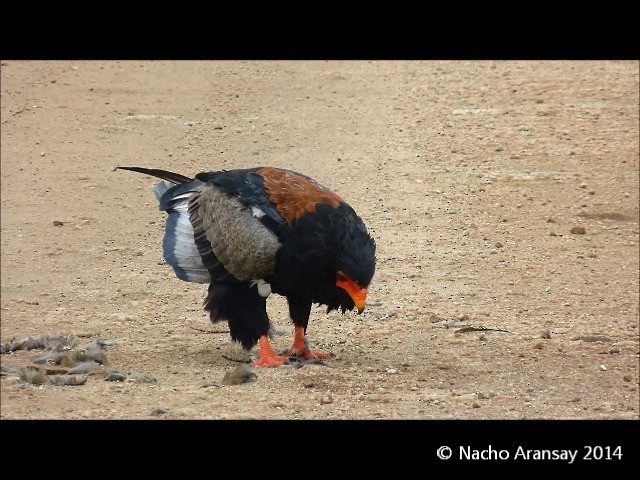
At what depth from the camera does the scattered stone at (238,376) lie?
8.43m

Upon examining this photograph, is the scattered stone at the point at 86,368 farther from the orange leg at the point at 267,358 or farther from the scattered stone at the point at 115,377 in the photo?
the orange leg at the point at 267,358

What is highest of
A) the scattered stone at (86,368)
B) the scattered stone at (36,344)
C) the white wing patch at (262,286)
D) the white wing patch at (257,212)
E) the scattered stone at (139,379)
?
the white wing patch at (257,212)

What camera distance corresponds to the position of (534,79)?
65.9ft

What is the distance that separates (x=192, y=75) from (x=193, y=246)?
462 inches

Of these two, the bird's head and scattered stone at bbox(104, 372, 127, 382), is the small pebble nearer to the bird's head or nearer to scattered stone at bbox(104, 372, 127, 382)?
scattered stone at bbox(104, 372, 127, 382)

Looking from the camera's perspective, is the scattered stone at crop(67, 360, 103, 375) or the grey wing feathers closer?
the scattered stone at crop(67, 360, 103, 375)

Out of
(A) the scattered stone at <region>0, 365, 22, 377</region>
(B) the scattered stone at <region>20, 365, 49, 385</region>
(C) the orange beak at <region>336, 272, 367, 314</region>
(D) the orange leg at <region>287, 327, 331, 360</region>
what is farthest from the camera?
(D) the orange leg at <region>287, 327, 331, 360</region>

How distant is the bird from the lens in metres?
8.57

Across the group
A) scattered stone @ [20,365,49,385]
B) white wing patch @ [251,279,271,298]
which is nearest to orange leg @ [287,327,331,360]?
white wing patch @ [251,279,271,298]

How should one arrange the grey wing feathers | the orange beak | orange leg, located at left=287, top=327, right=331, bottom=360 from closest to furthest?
the orange beak → the grey wing feathers → orange leg, located at left=287, top=327, right=331, bottom=360

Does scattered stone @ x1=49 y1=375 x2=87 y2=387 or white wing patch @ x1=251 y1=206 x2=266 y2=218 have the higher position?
white wing patch @ x1=251 y1=206 x2=266 y2=218

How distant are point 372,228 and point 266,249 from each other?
516cm

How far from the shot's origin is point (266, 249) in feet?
28.6

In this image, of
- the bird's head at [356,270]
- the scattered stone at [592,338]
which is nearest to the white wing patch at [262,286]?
the bird's head at [356,270]
